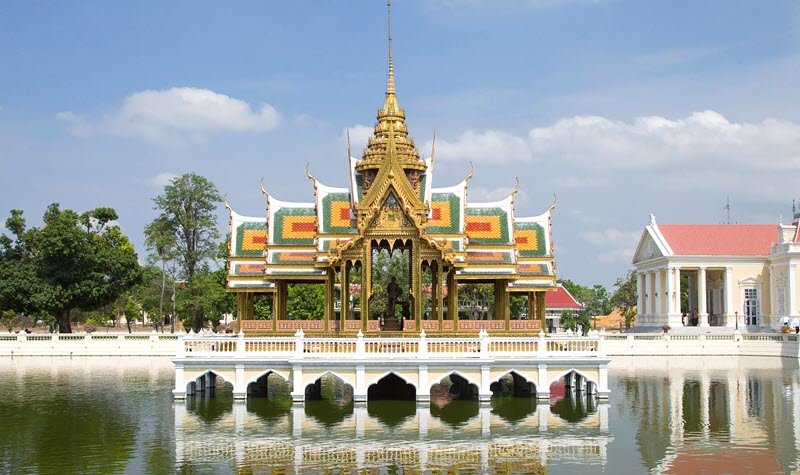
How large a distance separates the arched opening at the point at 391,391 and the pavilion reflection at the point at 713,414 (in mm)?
7064

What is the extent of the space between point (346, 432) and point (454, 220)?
1074cm

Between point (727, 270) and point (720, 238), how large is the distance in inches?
152

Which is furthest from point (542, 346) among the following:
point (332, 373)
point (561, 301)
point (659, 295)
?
point (561, 301)

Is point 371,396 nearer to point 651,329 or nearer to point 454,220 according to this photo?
point 454,220

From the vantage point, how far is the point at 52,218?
178 ft

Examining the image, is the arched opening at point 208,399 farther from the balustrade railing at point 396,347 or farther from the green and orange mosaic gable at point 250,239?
the green and orange mosaic gable at point 250,239

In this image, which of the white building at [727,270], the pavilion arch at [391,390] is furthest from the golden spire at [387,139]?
the white building at [727,270]

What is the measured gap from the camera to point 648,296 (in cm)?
7444

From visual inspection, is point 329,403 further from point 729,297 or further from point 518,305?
point 729,297

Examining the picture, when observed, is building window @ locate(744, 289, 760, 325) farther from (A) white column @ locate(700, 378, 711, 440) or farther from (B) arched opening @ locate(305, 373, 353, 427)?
(B) arched opening @ locate(305, 373, 353, 427)

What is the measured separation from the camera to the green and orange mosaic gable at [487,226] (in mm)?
31188

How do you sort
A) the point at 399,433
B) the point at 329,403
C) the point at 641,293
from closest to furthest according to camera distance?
the point at 399,433 → the point at 329,403 → the point at 641,293

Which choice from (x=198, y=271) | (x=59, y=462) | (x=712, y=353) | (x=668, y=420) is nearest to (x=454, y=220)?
(x=668, y=420)

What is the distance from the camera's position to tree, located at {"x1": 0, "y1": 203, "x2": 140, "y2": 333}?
174ft
